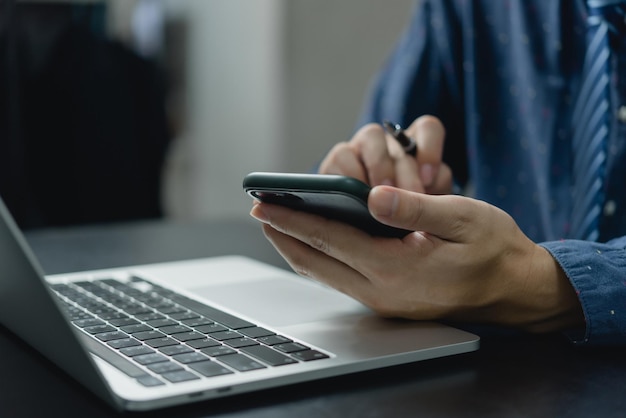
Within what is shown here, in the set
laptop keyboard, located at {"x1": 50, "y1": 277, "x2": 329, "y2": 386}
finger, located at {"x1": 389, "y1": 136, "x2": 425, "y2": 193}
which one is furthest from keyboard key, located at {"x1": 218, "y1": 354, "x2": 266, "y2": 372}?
finger, located at {"x1": 389, "y1": 136, "x2": 425, "y2": 193}

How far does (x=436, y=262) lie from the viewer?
1.74 ft

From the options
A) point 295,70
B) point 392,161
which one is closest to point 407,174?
point 392,161

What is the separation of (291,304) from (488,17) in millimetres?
630

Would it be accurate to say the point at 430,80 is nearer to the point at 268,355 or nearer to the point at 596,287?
the point at 596,287

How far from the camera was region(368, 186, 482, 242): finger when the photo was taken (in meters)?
0.48

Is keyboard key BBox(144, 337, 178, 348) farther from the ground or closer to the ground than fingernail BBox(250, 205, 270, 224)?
closer to the ground

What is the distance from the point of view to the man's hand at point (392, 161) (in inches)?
31.8

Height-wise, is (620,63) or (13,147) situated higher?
(620,63)

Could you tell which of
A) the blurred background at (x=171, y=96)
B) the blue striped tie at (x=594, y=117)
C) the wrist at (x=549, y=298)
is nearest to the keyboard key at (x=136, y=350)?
the wrist at (x=549, y=298)

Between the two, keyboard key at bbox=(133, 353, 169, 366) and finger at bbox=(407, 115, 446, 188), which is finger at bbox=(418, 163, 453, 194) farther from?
keyboard key at bbox=(133, 353, 169, 366)

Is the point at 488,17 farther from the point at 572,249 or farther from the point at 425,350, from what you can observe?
the point at 425,350

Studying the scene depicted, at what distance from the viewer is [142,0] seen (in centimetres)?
303

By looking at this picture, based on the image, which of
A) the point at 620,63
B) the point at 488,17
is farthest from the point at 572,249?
the point at 488,17

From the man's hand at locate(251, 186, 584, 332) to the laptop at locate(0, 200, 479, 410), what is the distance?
0.03 meters
